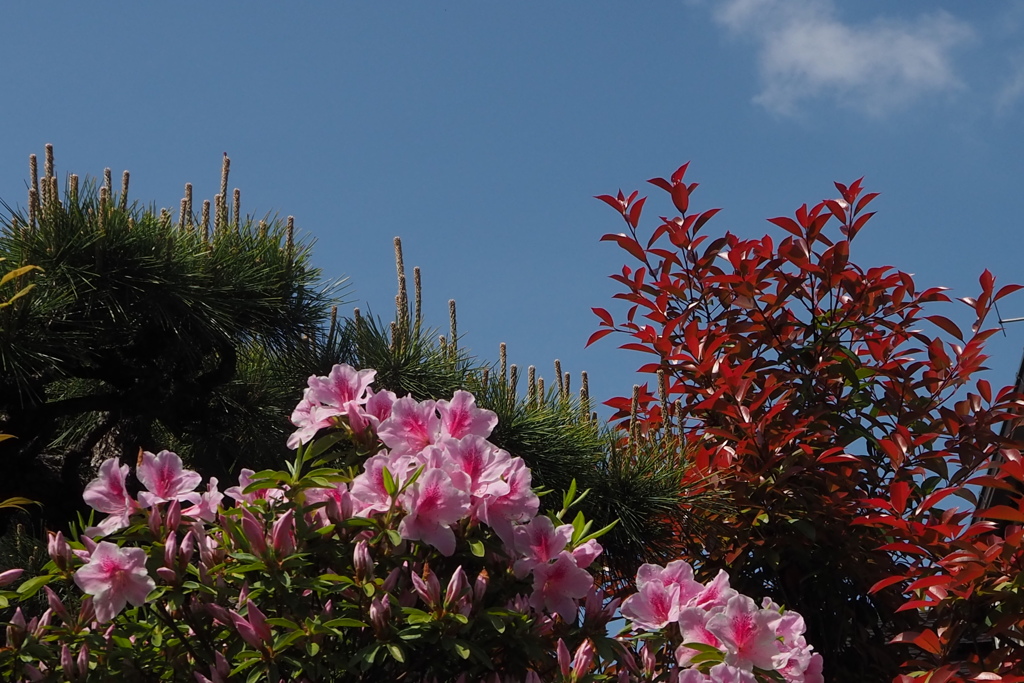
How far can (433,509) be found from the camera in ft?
7.39

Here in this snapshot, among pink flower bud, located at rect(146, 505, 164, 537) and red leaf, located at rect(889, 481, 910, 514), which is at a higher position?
red leaf, located at rect(889, 481, 910, 514)

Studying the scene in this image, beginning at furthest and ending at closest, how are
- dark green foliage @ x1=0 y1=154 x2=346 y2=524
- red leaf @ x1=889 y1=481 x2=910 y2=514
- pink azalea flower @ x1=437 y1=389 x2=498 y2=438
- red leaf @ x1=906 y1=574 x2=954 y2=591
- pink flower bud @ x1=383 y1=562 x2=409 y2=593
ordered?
dark green foliage @ x1=0 y1=154 x2=346 y2=524, red leaf @ x1=889 y1=481 x2=910 y2=514, red leaf @ x1=906 y1=574 x2=954 y2=591, pink azalea flower @ x1=437 y1=389 x2=498 y2=438, pink flower bud @ x1=383 y1=562 x2=409 y2=593

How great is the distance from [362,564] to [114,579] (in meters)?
0.49

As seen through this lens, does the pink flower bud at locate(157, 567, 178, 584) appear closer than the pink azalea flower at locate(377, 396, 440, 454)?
Yes

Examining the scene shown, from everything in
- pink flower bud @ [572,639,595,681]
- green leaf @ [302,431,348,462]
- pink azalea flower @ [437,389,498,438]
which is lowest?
pink flower bud @ [572,639,595,681]

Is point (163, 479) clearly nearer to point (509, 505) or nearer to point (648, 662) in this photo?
point (509, 505)

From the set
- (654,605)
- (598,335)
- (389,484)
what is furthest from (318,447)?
(598,335)

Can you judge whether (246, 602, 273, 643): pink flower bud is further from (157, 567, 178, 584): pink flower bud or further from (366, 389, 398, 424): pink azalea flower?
(366, 389, 398, 424): pink azalea flower

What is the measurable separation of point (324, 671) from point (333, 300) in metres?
1.95

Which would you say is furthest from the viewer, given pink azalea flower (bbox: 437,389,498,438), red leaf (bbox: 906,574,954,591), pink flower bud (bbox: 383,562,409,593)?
red leaf (bbox: 906,574,954,591)

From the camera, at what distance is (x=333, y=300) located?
4020 millimetres

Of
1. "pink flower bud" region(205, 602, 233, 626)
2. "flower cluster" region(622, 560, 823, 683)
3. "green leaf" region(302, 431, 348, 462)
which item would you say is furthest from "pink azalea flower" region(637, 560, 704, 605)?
"pink flower bud" region(205, 602, 233, 626)

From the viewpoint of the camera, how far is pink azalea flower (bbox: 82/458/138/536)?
91.4 inches

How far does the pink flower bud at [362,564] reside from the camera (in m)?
2.20
